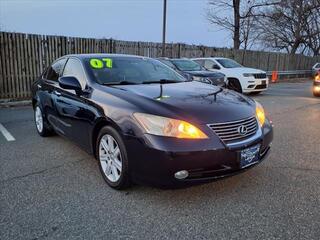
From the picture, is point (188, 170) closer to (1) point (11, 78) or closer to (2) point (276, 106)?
(2) point (276, 106)

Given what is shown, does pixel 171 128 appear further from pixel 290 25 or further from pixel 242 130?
pixel 290 25

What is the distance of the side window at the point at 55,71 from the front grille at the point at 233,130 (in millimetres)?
2990

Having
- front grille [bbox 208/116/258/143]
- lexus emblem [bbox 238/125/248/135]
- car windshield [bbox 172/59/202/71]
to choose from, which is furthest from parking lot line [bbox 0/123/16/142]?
car windshield [bbox 172/59/202/71]

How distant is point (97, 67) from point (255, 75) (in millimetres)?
9502

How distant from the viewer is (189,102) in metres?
3.28

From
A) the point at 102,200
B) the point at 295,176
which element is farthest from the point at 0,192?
the point at 295,176

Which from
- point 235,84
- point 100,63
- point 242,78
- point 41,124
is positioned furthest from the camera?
point 235,84

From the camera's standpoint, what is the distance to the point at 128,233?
8.59ft

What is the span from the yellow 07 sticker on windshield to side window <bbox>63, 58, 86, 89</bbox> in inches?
6.7

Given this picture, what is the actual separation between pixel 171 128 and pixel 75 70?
212 centimetres

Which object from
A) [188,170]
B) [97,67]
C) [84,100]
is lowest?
[188,170]

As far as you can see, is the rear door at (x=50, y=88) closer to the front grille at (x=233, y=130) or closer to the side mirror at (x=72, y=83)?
the side mirror at (x=72, y=83)

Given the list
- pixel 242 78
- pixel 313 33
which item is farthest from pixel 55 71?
pixel 313 33

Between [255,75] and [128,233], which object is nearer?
[128,233]
